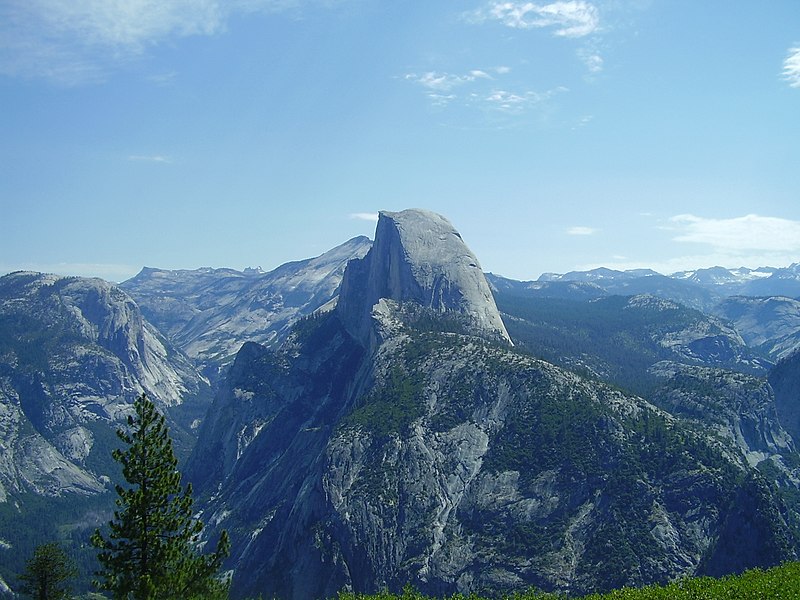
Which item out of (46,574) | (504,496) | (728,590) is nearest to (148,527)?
(46,574)

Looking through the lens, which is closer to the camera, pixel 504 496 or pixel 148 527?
pixel 148 527

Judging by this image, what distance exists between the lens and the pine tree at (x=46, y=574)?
67438mm

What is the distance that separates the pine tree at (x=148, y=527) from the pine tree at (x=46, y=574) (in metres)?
29.3

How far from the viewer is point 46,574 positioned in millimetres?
67750

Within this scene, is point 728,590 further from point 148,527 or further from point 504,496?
point 504,496

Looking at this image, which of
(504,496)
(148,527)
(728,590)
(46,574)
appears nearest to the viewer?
(728,590)

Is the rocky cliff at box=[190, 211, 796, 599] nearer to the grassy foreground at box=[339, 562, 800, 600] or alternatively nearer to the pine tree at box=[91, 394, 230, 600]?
the grassy foreground at box=[339, 562, 800, 600]

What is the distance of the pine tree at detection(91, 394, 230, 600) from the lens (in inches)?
1705

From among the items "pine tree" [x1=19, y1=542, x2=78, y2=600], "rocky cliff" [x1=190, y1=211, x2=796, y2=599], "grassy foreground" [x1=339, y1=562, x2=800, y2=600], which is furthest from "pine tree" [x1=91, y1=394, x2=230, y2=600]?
"rocky cliff" [x1=190, y1=211, x2=796, y2=599]

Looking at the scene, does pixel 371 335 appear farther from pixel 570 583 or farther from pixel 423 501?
pixel 570 583

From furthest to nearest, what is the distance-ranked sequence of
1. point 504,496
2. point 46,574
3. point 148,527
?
point 504,496 → point 46,574 → point 148,527

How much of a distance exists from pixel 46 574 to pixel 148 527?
1323 inches

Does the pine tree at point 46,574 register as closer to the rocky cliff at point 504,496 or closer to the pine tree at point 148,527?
the pine tree at point 148,527

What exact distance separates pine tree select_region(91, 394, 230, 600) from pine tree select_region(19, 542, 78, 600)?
96.1 ft
